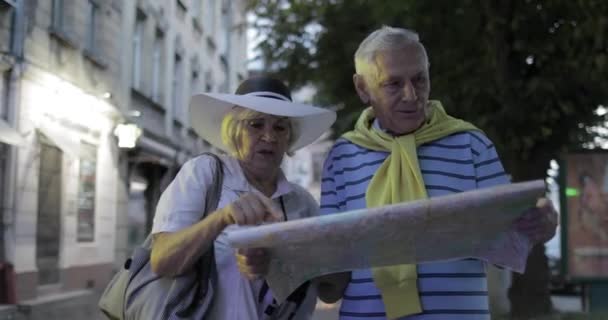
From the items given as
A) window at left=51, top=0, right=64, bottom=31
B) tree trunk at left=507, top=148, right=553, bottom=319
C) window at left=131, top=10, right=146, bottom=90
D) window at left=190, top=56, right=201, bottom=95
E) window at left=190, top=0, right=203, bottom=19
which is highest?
window at left=190, top=0, right=203, bottom=19

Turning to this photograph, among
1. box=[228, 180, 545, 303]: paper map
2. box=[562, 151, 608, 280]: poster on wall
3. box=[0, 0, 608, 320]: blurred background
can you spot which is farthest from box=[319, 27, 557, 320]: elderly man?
box=[562, 151, 608, 280]: poster on wall

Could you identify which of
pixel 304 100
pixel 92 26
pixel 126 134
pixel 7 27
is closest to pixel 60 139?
pixel 7 27

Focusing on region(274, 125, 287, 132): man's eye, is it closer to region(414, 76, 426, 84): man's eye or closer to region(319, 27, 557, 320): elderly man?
region(319, 27, 557, 320): elderly man

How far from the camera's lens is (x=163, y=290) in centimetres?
193

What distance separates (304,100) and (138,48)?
679 centimetres

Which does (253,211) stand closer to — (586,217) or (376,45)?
(376,45)

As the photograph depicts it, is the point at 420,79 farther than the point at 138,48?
No

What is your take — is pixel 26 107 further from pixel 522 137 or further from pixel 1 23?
pixel 522 137

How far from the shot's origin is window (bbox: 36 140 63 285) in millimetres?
9109

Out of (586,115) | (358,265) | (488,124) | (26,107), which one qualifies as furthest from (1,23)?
(358,265)

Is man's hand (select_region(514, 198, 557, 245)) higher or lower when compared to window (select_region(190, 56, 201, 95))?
lower

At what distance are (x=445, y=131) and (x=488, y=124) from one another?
606cm

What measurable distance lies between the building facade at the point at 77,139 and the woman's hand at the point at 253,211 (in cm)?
515

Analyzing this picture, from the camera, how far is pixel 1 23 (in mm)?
8008
